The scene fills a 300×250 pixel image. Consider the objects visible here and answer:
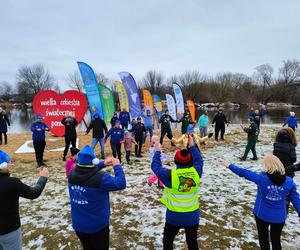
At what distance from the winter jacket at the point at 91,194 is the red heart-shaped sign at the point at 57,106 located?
9.39 meters

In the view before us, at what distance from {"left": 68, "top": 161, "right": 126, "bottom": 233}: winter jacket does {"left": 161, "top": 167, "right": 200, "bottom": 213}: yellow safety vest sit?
0.53 m

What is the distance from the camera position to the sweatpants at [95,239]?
2103mm

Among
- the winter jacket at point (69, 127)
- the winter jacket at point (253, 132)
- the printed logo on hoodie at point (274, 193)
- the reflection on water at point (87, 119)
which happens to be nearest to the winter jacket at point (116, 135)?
the winter jacket at point (69, 127)

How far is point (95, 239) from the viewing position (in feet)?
6.93

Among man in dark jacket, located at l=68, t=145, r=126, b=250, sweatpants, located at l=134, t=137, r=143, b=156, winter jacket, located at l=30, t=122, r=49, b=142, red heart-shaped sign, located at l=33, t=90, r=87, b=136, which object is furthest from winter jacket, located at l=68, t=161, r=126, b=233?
red heart-shaped sign, located at l=33, t=90, r=87, b=136

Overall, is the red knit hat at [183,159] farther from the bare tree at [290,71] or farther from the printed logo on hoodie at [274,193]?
the bare tree at [290,71]

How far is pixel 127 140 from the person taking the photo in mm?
7215

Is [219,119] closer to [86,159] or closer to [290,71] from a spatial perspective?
[86,159]

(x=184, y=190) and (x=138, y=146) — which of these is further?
(x=138, y=146)

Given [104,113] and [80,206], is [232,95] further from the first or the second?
[80,206]

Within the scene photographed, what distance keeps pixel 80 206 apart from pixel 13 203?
63 cm

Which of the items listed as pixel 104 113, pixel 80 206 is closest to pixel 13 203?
pixel 80 206

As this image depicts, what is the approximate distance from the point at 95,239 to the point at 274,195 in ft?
6.44

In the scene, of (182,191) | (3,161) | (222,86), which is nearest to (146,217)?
(182,191)
